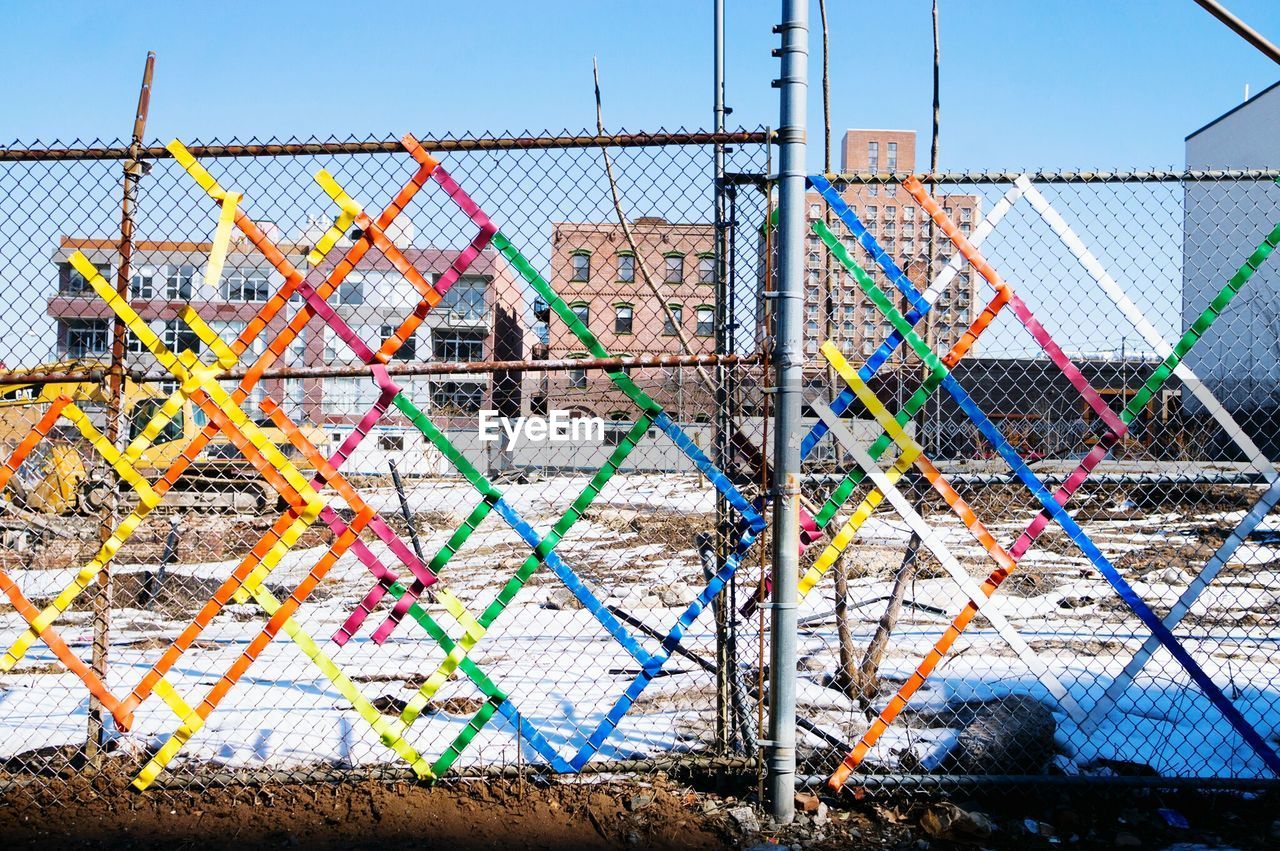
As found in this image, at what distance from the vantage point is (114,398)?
11.7ft

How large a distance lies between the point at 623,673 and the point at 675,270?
2.37 meters

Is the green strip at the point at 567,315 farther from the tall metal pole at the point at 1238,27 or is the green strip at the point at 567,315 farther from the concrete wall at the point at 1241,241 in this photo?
the concrete wall at the point at 1241,241

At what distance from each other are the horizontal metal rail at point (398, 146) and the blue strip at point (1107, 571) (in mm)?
1311

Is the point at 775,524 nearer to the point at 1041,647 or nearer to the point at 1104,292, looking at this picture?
the point at 1104,292

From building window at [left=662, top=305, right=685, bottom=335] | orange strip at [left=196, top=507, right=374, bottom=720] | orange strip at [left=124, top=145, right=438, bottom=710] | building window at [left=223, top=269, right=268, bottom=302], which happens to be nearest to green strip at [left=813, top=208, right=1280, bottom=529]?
building window at [left=662, top=305, right=685, bottom=335]

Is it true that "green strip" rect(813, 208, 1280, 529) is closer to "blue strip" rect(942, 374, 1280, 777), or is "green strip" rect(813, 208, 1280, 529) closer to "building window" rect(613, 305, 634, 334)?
"blue strip" rect(942, 374, 1280, 777)

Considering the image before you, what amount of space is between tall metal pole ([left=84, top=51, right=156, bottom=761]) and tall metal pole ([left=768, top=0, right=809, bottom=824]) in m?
2.60

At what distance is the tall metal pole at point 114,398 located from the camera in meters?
3.58

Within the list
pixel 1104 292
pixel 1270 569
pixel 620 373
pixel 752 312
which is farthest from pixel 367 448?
pixel 1270 569

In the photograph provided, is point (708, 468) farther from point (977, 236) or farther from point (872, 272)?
point (872, 272)

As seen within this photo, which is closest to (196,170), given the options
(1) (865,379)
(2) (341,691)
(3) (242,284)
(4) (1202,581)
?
(3) (242,284)

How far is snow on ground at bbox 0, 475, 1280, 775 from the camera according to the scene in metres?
3.96

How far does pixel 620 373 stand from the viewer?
11.3ft

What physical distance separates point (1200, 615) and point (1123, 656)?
6.93 ft
